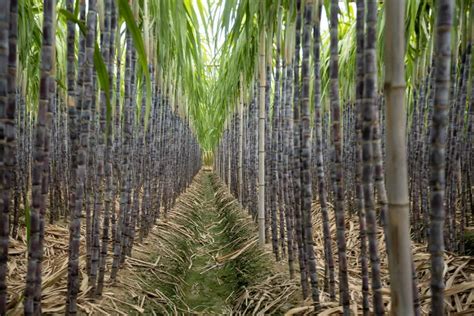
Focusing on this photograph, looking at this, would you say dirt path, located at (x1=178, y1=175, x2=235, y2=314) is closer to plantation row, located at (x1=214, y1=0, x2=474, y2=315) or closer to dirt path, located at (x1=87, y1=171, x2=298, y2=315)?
dirt path, located at (x1=87, y1=171, x2=298, y2=315)

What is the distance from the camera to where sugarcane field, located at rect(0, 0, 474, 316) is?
2.53 ft

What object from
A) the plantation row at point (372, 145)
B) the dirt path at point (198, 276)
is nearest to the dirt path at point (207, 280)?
the dirt path at point (198, 276)

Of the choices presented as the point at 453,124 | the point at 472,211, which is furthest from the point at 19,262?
the point at 472,211

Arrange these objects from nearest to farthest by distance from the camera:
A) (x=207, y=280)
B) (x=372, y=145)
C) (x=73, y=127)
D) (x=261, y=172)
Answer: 1. (x=372, y=145)
2. (x=73, y=127)
3. (x=207, y=280)
4. (x=261, y=172)

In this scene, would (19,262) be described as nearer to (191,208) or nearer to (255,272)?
(255,272)

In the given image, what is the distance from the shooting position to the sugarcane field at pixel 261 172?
0.77 m

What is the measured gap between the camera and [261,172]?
280 centimetres

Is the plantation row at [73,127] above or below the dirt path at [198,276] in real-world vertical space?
above

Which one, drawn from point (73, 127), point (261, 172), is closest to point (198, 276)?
point (261, 172)

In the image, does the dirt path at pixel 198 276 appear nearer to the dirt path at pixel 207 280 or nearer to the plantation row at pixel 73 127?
the dirt path at pixel 207 280

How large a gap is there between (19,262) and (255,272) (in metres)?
1.32

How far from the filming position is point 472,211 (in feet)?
8.97

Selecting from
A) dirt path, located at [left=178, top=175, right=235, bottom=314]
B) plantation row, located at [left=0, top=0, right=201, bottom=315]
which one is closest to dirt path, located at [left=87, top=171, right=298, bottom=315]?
dirt path, located at [left=178, top=175, right=235, bottom=314]

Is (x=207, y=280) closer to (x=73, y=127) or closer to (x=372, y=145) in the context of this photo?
(x=73, y=127)
